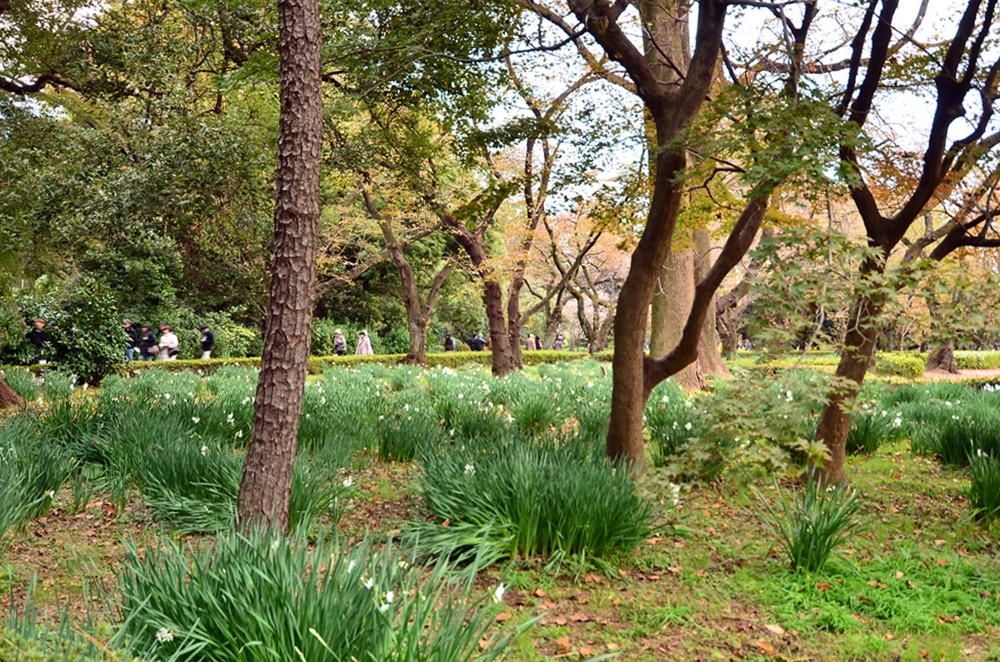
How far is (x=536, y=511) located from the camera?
14.3 feet

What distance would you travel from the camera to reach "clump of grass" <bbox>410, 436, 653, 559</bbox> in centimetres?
434

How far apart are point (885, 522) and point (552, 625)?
3057 millimetres

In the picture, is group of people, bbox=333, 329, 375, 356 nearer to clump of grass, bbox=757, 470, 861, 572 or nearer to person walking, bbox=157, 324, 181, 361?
person walking, bbox=157, 324, 181, 361

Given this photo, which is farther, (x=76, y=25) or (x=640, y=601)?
(x=76, y=25)

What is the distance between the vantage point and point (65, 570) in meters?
4.23

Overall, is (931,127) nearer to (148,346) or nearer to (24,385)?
(24,385)

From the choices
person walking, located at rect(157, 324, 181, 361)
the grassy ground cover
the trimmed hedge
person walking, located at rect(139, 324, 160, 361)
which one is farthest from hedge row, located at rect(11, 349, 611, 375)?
the trimmed hedge

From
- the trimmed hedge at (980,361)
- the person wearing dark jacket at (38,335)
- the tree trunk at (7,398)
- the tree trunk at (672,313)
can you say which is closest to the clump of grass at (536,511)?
the tree trunk at (7,398)

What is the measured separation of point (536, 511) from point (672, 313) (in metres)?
8.91

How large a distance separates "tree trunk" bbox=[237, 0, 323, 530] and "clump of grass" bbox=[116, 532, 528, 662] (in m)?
1.37

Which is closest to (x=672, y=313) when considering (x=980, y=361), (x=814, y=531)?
(x=814, y=531)

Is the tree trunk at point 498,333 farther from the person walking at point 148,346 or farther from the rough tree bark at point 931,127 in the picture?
the person walking at point 148,346

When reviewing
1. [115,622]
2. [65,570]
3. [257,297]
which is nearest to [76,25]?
[257,297]

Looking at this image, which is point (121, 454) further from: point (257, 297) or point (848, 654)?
point (257, 297)
